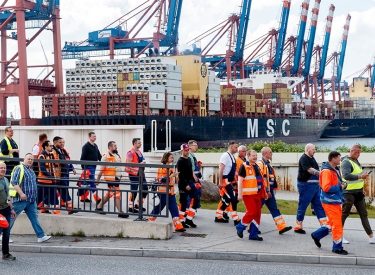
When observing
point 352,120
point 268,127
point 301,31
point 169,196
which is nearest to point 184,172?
point 169,196

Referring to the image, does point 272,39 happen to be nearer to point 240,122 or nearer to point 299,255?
point 240,122

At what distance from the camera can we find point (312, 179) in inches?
411

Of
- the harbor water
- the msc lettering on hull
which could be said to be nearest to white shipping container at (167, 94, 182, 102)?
the msc lettering on hull

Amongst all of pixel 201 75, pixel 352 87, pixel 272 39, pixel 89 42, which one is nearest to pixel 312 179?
pixel 201 75

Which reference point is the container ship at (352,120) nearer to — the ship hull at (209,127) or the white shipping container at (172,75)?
the ship hull at (209,127)

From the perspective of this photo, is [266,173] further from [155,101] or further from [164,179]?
[155,101]

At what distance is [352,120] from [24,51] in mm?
66030

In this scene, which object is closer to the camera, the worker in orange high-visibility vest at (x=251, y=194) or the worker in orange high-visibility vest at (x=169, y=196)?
the worker in orange high-visibility vest at (x=251, y=194)

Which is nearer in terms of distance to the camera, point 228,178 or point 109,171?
point 228,178

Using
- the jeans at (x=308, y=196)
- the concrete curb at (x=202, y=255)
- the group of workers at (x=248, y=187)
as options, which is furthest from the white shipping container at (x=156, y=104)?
the concrete curb at (x=202, y=255)

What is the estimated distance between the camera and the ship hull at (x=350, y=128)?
323ft

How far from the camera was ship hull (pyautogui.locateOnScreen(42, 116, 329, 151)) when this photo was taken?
2007 inches

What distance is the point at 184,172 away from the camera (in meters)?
11.1

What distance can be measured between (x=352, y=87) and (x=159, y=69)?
264ft
